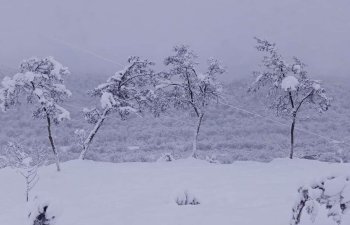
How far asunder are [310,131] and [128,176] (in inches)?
1283

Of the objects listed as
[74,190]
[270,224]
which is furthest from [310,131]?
[270,224]

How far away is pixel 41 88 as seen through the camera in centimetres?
2544

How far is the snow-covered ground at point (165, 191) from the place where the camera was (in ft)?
37.2

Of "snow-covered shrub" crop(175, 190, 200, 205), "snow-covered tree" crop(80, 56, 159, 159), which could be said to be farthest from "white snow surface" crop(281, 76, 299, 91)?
"snow-covered shrub" crop(175, 190, 200, 205)

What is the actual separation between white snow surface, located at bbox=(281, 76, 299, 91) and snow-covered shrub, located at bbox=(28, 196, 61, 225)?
19887 millimetres

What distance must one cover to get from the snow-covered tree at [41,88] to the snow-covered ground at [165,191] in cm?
285

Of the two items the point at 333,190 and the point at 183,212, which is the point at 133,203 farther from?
the point at 333,190

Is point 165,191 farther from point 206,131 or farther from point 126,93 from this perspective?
point 206,131

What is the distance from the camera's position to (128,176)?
23.2 meters

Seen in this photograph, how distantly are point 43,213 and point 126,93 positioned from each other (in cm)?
1956

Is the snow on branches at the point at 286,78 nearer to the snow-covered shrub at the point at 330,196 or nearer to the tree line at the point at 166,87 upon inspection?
the tree line at the point at 166,87

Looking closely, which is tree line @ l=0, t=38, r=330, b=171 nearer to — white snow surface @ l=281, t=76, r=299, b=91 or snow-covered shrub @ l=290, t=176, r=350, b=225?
white snow surface @ l=281, t=76, r=299, b=91

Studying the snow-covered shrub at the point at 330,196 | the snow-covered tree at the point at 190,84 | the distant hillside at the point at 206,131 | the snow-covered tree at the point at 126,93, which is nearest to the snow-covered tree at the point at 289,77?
the snow-covered tree at the point at 190,84

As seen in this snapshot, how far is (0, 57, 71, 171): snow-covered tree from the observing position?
24.6 metres
